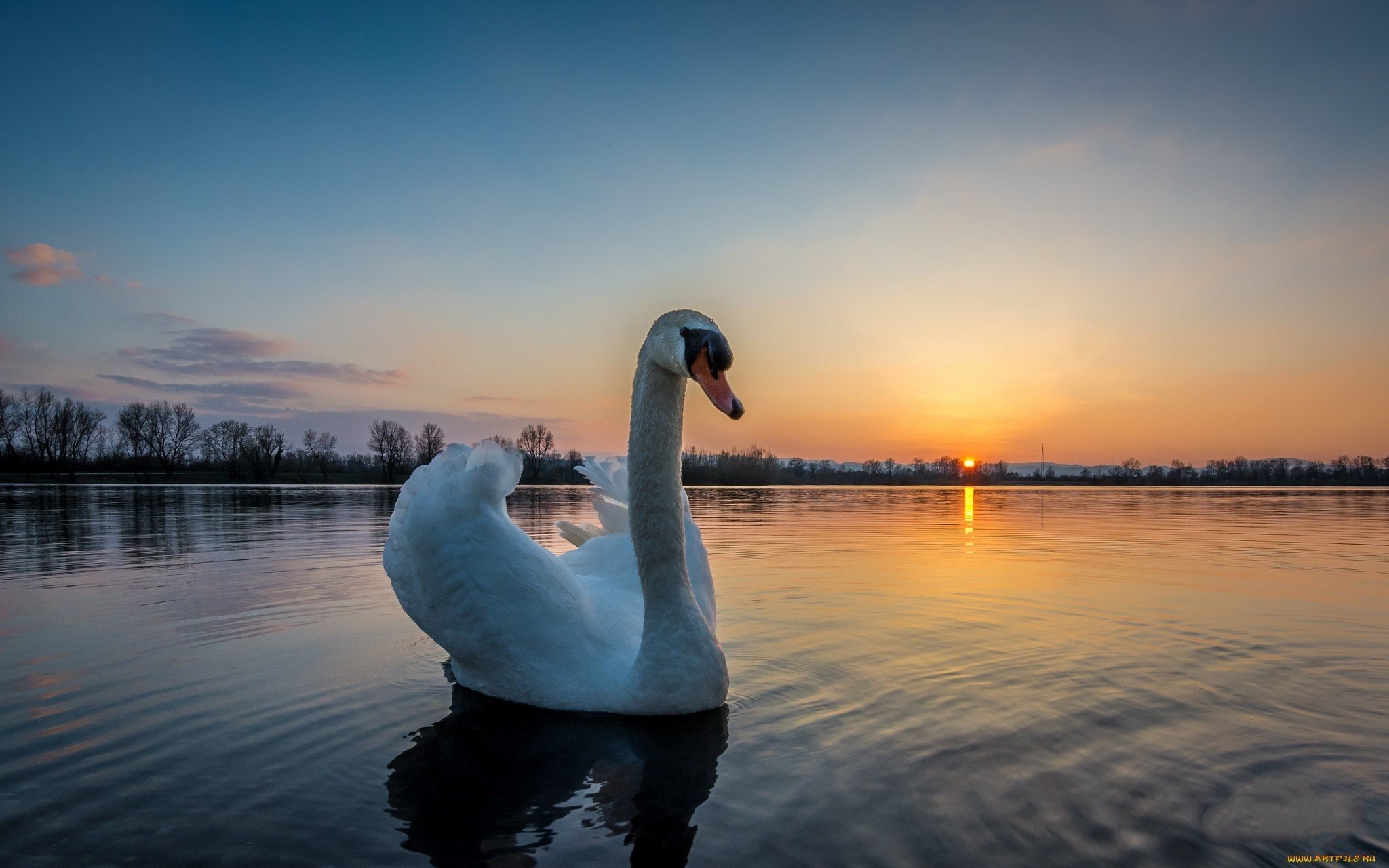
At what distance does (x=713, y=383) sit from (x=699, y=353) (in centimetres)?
17

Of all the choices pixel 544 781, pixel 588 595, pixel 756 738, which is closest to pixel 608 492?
pixel 588 595

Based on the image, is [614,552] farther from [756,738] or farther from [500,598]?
[756,738]

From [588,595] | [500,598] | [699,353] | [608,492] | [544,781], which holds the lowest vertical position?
[544,781]

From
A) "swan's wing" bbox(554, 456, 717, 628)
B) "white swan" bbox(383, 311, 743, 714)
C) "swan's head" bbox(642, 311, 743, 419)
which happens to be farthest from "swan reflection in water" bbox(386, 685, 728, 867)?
"swan's head" bbox(642, 311, 743, 419)

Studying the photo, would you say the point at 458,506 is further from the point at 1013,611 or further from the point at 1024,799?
the point at 1013,611

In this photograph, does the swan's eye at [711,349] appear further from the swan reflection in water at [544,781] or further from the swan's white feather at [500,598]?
the swan reflection in water at [544,781]

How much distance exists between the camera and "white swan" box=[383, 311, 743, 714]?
14.2 ft

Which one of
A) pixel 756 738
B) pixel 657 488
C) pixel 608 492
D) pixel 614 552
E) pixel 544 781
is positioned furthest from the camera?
pixel 608 492

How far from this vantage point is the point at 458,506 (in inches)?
197

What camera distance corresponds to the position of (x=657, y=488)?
4.57 m

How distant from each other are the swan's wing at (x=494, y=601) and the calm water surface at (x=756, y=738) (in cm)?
28

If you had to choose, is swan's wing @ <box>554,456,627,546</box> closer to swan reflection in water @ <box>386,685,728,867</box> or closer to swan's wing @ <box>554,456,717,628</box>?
swan's wing @ <box>554,456,717,628</box>

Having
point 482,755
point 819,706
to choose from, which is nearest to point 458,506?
point 482,755

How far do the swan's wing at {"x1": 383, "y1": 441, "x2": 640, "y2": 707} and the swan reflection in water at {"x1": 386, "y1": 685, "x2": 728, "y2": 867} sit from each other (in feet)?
0.90
